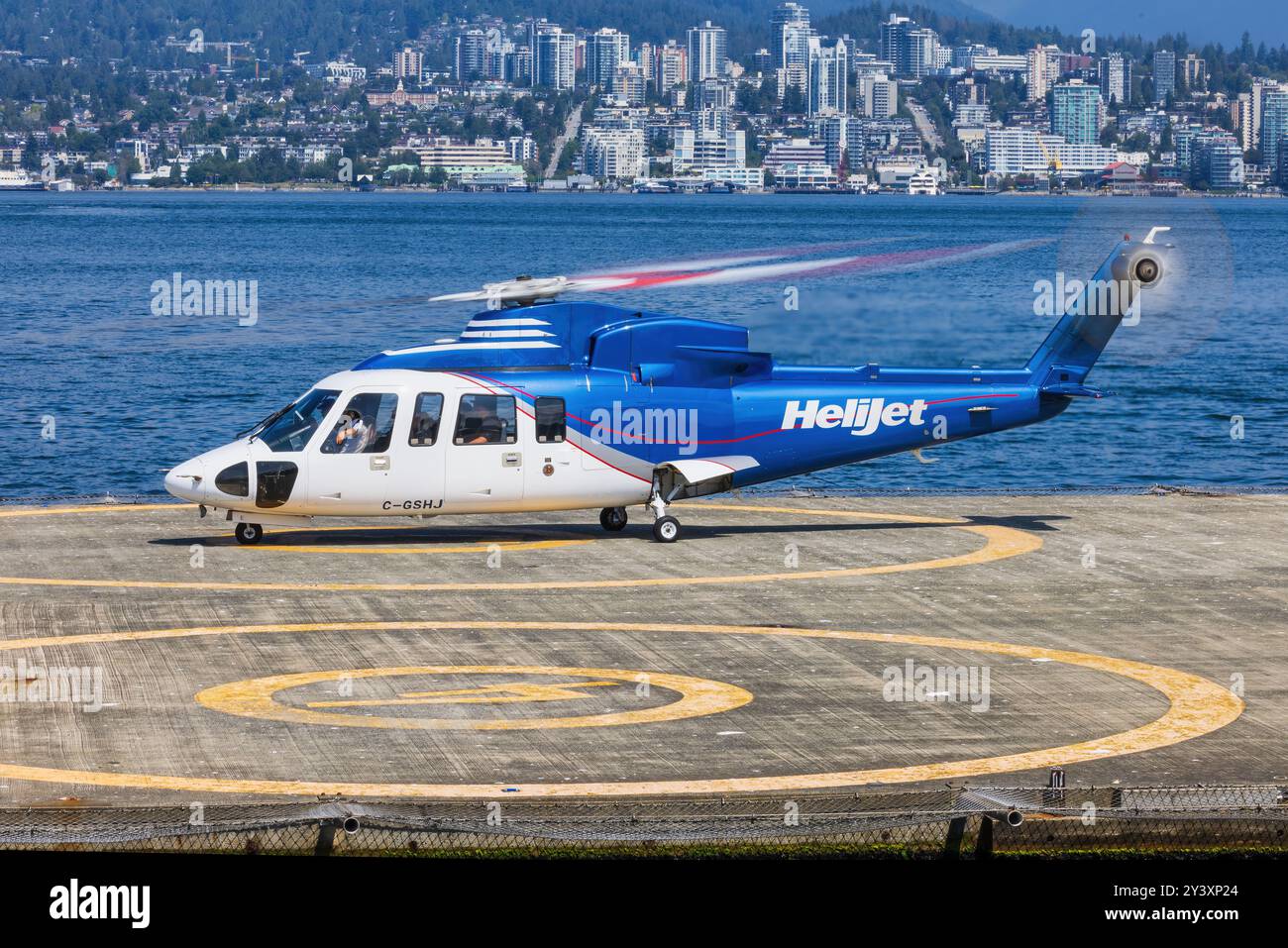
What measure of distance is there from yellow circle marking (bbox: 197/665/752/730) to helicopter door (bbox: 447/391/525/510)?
6532 mm

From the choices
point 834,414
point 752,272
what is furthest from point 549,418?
point 834,414

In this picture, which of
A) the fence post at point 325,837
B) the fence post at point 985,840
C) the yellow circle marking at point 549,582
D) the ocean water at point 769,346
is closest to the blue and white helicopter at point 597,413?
the ocean water at point 769,346

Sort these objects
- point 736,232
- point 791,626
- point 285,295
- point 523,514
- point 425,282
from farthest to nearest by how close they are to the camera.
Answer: point 736,232 → point 425,282 → point 285,295 → point 523,514 → point 791,626

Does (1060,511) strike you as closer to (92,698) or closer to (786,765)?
(786,765)

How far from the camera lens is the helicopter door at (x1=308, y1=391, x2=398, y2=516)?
83.9 ft

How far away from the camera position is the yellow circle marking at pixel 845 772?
1547 cm

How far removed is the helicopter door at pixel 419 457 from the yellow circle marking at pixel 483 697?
6.44 meters

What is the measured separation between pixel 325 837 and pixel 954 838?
4.81 meters

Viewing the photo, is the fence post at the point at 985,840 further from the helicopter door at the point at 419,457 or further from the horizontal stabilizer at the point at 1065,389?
the horizontal stabilizer at the point at 1065,389

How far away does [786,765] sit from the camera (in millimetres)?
16234

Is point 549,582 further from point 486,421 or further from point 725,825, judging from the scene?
point 725,825

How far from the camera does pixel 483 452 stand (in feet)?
84.9

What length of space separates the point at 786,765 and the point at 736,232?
180358mm
